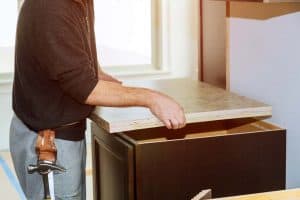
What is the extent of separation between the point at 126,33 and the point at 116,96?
276cm

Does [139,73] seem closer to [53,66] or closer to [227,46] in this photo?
[227,46]

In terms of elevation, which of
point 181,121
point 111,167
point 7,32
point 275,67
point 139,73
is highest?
point 7,32

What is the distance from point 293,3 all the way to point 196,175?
0.63 m

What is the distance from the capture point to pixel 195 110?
189 cm

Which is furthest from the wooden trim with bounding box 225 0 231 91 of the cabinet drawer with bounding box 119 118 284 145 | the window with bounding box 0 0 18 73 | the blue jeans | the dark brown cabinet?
the window with bounding box 0 0 18 73

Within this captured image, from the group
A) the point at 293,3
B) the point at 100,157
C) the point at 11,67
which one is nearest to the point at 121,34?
the point at 11,67

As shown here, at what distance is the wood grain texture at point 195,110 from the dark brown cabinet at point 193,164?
66 mm

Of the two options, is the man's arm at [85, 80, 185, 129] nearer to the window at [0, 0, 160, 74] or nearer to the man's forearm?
the man's forearm

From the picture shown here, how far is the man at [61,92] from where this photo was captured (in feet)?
5.39

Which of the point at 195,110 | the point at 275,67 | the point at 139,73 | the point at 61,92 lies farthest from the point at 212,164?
the point at 139,73

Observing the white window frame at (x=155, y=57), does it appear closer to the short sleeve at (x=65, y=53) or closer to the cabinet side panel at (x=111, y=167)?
the cabinet side panel at (x=111, y=167)

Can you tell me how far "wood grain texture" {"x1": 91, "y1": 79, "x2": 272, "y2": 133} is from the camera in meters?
1.81

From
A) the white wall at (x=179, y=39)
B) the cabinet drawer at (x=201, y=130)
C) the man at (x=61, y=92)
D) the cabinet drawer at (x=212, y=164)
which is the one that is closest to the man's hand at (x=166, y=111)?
the man at (x=61, y=92)

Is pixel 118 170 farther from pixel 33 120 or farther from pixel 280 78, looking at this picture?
pixel 280 78
